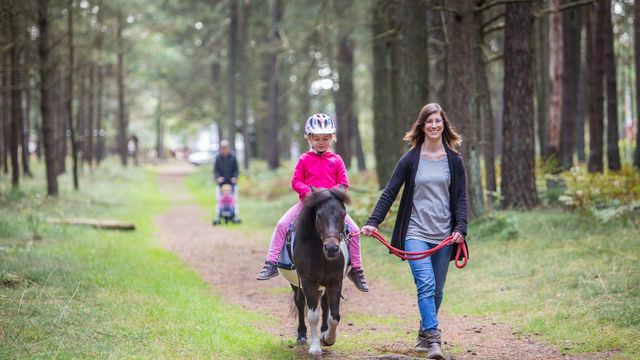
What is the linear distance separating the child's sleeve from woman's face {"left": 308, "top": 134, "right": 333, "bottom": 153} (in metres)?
0.21

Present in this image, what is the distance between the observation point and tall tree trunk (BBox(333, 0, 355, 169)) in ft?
79.7

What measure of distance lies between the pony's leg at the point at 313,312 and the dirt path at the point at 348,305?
0.21m

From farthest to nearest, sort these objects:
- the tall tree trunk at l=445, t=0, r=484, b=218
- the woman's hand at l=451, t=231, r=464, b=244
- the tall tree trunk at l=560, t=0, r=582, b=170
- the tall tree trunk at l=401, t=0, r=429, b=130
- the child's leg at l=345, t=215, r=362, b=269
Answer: the tall tree trunk at l=560, t=0, r=582, b=170
the tall tree trunk at l=401, t=0, r=429, b=130
the tall tree trunk at l=445, t=0, r=484, b=218
the child's leg at l=345, t=215, r=362, b=269
the woman's hand at l=451, t=231, r=464, b=244

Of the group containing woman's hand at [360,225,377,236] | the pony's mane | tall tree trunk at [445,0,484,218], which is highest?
tall tree trunk at [445,0,484,218]

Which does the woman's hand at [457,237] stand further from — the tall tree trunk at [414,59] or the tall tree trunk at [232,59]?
the tall tree trunk at [232,59]

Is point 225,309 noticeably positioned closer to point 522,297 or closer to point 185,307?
point 185,307

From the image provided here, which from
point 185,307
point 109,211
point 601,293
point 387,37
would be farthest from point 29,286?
point 109,211

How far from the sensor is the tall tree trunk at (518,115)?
15.7 metres

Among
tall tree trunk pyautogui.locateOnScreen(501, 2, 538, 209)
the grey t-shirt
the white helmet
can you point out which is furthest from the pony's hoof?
tall tree trunk pyautogui.locateOnScreen(501, 2, 538, 209)

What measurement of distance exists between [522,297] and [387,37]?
10.5m

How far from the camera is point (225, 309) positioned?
10.4 meters

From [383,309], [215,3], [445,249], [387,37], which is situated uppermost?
[215,3]

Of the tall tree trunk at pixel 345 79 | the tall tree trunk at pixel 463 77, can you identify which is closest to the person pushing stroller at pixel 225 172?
the tall tree trunk at pixel 345 79

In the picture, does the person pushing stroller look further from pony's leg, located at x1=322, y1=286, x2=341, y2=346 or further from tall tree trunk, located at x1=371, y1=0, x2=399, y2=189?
pony's leg, located at x1=322, y1=286, x2=341, y2=346
